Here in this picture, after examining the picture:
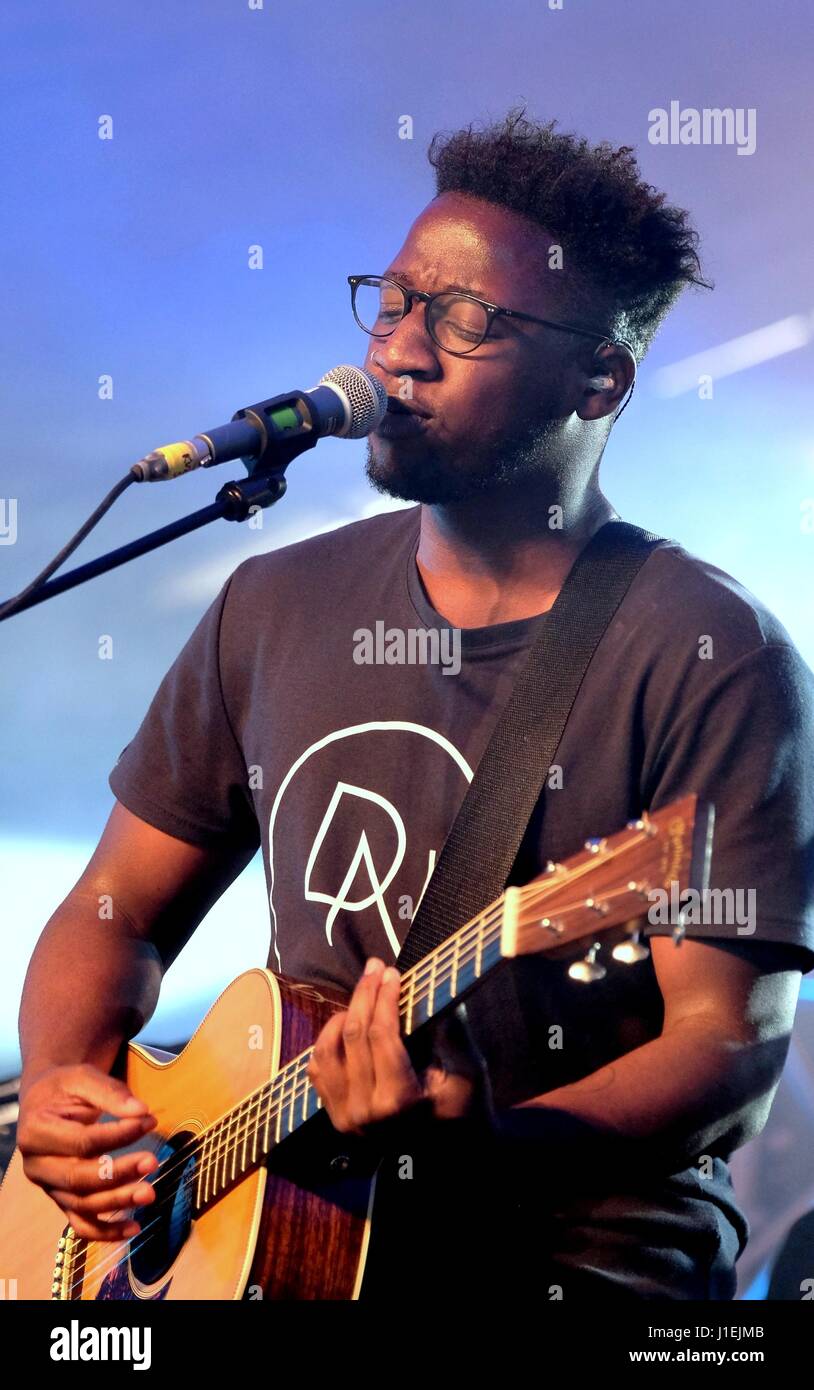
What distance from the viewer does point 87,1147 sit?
1.87m

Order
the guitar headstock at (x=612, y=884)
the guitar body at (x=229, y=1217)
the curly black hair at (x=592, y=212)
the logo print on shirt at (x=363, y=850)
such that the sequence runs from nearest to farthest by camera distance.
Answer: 1. the guitar headstock at (x=612, y=884)
2. the guitar body at (x=229, y=1217)
3. the logo print on shirt at (x=363, y=850)
4. the curly black hair at (x=592, y=212)

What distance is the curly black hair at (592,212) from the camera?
7.47 ft

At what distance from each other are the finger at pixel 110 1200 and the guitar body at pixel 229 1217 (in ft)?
0.18

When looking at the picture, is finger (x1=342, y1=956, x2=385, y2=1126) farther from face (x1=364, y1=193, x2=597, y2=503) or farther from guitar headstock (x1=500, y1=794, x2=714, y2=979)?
face (x1=364, y1=193, x2=597, y2=503)

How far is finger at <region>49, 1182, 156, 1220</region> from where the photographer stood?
5.94 feet

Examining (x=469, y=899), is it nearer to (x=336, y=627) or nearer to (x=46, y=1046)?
(x=336, y=627)

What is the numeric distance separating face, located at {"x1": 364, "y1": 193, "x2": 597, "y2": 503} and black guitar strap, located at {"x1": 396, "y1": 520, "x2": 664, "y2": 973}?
0.22 m

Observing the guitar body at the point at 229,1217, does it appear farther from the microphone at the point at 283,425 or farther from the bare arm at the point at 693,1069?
the microphone at the point at 283,425

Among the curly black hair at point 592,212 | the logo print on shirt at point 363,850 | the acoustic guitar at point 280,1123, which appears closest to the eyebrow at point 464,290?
the curly black hair at point 592,212

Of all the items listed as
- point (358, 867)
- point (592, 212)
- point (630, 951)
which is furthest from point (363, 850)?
point (592, 212)

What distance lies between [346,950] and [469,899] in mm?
312

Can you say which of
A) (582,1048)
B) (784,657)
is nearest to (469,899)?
(582,1048)

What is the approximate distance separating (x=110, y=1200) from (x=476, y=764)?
0.81 meters

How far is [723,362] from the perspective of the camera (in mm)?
2859
